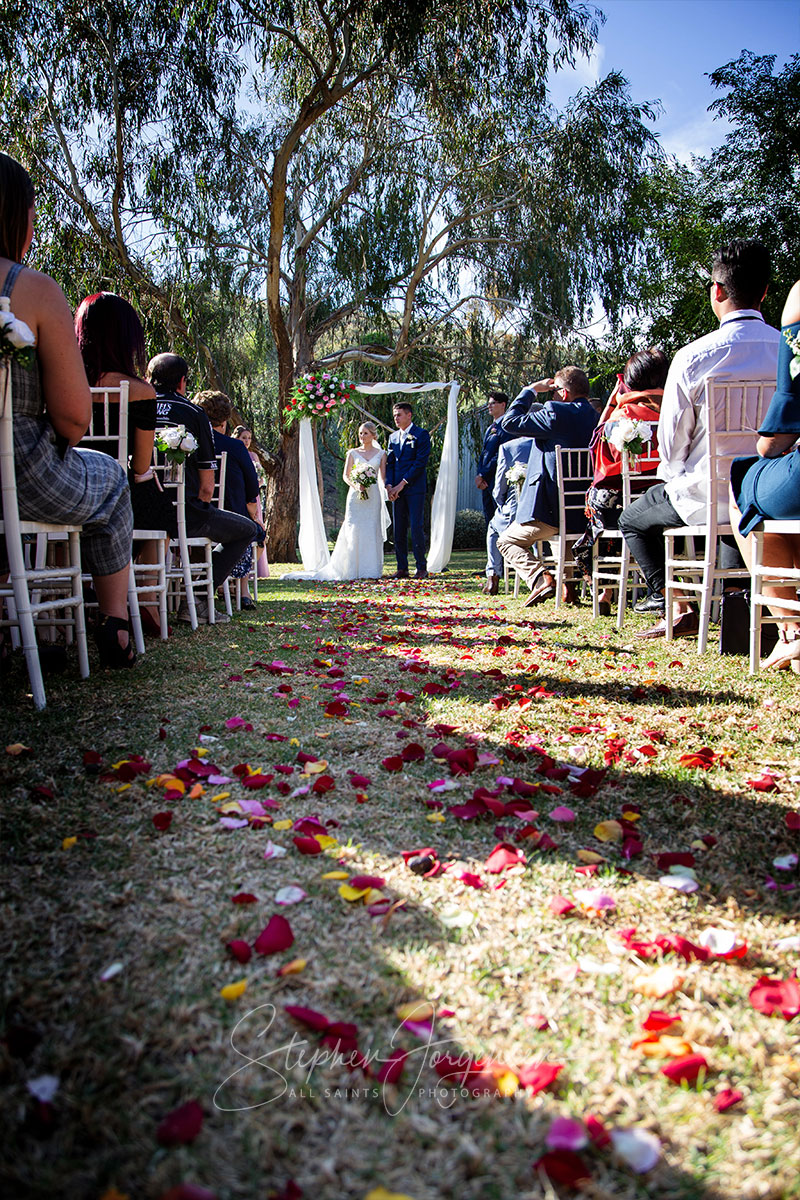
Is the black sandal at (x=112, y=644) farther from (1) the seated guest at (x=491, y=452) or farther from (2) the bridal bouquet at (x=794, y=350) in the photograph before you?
(1) the seated guest at (x=491, y=452)

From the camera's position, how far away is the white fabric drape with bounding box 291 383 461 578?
1194cm

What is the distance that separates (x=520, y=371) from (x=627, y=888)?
14.3 meters

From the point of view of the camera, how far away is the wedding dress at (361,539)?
10.8 m

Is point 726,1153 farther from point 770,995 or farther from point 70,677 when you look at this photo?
point 70,677

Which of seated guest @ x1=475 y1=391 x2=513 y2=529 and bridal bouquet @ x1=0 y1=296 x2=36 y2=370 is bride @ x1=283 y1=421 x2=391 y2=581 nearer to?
seated guest @ x1=475 y1=391 x2=513 y2=529

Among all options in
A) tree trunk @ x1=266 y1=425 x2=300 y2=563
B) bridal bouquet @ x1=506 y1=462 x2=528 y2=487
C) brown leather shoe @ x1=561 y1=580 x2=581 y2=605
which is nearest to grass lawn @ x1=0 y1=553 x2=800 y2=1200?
brown leather shoe @ x1=561 y1=580 x2=581 y2=605

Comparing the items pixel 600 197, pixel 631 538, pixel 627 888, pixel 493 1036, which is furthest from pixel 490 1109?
pixel 600 197

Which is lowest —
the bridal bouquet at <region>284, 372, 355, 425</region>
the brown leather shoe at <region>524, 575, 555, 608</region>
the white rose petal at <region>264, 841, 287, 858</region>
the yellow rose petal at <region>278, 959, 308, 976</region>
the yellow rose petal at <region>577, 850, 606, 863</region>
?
the yellow rose petal at <region>577, 850, 606, 863</region>

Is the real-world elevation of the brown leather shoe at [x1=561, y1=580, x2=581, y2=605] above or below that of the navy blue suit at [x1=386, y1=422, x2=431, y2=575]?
below

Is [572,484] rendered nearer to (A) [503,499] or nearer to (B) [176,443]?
(A) [503,499]

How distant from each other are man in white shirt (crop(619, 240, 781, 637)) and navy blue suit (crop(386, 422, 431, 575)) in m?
5.72

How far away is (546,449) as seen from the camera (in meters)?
6.42

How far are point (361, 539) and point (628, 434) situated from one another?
21.0 feet

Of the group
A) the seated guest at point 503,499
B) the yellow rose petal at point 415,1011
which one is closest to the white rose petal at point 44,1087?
the yellow rose petal at point 415,1011
